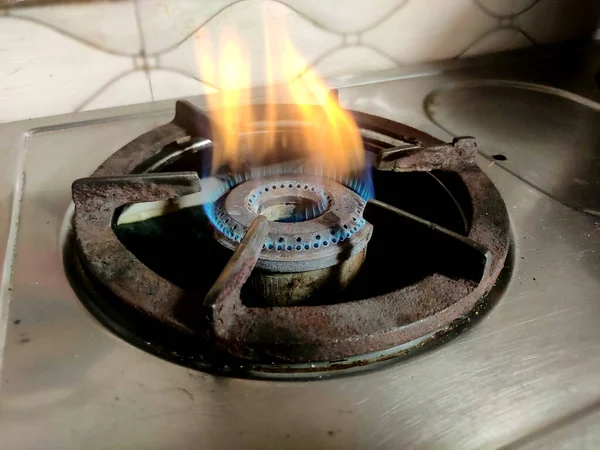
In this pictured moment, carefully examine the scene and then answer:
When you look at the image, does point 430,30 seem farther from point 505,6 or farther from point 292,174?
point 292,174

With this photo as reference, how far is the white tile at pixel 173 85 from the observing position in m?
0.72

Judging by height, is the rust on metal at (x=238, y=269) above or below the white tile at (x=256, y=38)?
below

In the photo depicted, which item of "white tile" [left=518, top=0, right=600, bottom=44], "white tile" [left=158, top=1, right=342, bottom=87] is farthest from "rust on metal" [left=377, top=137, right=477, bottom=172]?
"white tile" [left=518, top=0, right=600, bottom=44]

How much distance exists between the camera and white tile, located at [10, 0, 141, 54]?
2.08ft

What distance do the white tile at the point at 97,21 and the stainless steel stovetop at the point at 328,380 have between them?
0.55 feet

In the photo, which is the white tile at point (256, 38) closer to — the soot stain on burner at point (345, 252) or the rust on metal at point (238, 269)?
the soot stain on burner at point (345, 252)

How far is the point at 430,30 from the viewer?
0.83 meters

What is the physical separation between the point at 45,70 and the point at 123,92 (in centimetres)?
9

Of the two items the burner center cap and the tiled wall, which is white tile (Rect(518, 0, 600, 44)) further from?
the burner center cap

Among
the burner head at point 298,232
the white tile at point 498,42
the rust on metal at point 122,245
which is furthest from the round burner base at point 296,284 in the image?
the white tile at point 498,42

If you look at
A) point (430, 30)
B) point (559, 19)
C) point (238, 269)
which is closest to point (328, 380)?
point (238, 269)

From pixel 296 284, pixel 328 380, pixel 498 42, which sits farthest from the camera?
pixel 498 42

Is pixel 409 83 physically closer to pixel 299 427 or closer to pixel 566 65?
pixel 566 65

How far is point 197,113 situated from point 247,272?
27 centimetres
